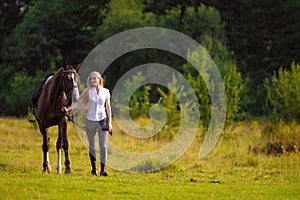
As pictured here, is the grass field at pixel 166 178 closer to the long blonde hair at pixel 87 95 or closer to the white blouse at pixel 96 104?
the white blouse at pixel 96 104

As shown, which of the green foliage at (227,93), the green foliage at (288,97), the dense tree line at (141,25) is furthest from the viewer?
the dense tree line at (141,25)

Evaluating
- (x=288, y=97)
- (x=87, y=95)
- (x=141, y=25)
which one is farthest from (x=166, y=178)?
(x=141, y=25)

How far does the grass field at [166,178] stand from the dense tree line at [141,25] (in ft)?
67.8

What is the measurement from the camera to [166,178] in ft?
43.2

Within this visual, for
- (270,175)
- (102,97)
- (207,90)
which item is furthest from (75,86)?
(207,90)

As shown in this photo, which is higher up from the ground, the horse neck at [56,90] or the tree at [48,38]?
the tree at [48,38]

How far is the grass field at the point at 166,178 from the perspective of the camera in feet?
34.2

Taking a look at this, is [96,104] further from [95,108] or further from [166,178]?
[166,178]

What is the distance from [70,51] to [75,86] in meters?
39.9

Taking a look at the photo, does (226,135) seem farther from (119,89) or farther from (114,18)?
(114,18)

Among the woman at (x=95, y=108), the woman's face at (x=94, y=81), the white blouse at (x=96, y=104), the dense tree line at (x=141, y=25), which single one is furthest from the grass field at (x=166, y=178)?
the dense tree line at (x=141, y=25)

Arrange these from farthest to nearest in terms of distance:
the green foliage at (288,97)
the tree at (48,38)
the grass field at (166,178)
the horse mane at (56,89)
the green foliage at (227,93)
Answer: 1. the tree at (48,38)
2. the green foliage at (288,97)
3. the green foliage at (227,93)
4. the horse mane at (56,89)
5. the grass field at (166,178)

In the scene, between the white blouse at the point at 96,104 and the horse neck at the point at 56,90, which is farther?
the horse neck at the point at 56,90

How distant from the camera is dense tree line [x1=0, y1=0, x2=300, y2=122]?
1706 inches
